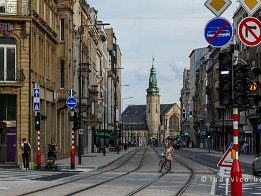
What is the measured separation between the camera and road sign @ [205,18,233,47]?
52.7 feet

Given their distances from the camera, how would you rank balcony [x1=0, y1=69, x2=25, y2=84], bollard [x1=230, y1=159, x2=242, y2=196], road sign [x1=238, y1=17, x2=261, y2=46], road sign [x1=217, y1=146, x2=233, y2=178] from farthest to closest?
balcony [x1=0, y1=69, x2=25, y2=84] → road sign [x1=217, y1=146, x2=233, y2=178] → bollard [x1=230, y1=159, x2=242, y2=196] → road sign [x1=238, y1=17, x2=261, y2=46]

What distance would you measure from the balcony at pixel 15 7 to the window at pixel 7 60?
6.08 feet

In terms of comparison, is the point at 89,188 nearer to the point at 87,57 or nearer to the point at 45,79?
the point at 45,79

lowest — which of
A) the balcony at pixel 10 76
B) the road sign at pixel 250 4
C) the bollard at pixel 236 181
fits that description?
the bollard at pixel 236 181

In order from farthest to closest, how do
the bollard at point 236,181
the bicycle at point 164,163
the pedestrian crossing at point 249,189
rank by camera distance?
the bicycle at point 164,163 → the pedestrian crossing at point 249,189 → the bollard at point 236,181

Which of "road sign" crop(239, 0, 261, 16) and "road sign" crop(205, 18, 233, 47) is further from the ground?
"road sign" crop(239, 0, 261, 16)

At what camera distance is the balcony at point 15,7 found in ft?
147

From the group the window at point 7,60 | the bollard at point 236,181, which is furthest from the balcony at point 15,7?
the bollard at point 236,181

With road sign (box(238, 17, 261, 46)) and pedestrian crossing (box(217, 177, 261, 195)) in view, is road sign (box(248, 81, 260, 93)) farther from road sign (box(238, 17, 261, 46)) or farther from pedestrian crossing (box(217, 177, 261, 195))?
pedestrian crossing (box(217, 177, 261, 195))

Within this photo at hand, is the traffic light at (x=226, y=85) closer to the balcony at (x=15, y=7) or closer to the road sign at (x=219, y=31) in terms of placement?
Result: the road sign at (x=219, y=31)

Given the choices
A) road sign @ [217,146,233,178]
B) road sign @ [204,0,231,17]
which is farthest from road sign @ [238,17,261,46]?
road sign @ [217,146,233,178]

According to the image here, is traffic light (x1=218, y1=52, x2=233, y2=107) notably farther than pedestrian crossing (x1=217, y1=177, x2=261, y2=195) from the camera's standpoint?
No

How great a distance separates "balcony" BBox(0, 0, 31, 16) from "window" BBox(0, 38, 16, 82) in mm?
1853

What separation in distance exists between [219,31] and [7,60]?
3033 centimetres
